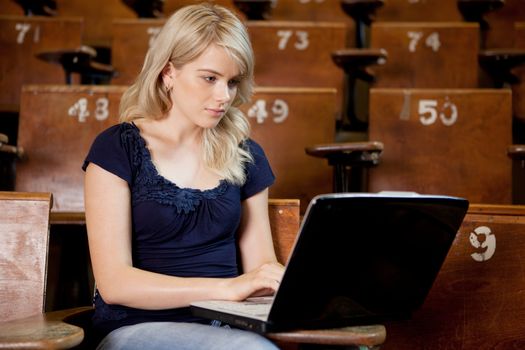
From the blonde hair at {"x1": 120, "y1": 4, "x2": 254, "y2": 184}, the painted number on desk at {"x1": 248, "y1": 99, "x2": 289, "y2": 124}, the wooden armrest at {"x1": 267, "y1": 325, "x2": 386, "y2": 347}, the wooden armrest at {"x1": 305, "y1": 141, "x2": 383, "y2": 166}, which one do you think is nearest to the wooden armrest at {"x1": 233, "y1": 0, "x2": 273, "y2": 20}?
the painted number on desk at {"x1": 248, "y1": 99, "x2": 289, "y2": 124}

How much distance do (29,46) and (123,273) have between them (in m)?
0.71

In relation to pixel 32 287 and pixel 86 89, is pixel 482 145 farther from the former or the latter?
pixel 32 287

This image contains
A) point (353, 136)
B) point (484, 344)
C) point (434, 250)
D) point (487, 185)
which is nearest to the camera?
point (434, 250)

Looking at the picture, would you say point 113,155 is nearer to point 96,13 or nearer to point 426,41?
point 426,41

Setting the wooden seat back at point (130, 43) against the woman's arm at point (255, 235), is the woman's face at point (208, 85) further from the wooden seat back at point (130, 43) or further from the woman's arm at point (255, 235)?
the wooden seat back at point (130, 43)

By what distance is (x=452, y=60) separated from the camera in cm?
105

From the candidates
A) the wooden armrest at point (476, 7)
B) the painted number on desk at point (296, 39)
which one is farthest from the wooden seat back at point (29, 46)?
the wooden armrest at point (476, 7)

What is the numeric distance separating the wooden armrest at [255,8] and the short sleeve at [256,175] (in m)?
0.60

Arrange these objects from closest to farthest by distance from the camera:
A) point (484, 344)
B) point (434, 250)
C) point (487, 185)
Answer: point (434, 250) → point (484, 344) → point (487, 185)

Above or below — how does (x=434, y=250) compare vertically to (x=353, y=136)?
below

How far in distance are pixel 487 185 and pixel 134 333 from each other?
1.81 feet

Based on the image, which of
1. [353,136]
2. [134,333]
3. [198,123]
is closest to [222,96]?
[198,123]

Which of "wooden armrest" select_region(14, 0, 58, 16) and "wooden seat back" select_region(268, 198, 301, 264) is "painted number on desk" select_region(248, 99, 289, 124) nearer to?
"wooden seat back" select_region(268, 198, 301, 264)

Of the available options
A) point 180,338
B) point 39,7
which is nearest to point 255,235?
point 180,338
